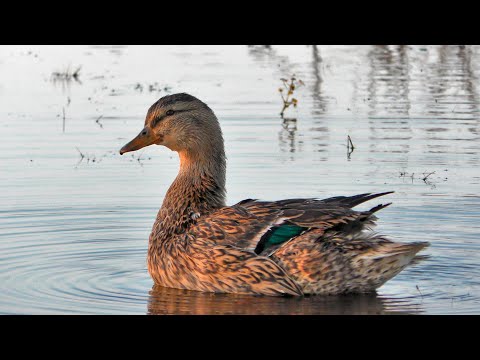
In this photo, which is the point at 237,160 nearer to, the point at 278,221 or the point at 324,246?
the point at 278,221

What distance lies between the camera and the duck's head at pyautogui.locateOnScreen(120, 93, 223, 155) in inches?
430

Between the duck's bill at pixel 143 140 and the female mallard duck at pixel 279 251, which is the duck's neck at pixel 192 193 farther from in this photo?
the duck's bill at pixel 143 140

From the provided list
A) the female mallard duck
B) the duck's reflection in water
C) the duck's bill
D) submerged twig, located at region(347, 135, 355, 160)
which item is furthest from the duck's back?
submerged twig, located at region(347, 135, 355, 160)

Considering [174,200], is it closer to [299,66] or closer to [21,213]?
[21,213]

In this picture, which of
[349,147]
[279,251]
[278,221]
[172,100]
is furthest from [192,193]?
[349,147]

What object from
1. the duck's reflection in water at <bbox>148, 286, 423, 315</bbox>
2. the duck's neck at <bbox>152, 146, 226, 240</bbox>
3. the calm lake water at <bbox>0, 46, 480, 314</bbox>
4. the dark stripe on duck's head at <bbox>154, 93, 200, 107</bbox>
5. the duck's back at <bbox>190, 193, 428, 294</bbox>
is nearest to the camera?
the duck's reflection in water at <bbox>148, 286, 423, 315</bbox>

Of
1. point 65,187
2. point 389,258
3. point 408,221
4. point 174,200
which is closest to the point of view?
point 389,258

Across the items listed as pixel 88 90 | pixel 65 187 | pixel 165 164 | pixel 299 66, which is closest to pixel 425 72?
pixel 299 66

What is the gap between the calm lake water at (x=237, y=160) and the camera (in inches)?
396

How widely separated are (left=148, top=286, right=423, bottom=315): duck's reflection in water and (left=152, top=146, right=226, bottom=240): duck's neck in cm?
85

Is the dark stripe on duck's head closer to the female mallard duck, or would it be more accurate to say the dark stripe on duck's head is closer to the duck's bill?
the duck's bill

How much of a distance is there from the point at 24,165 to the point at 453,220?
5727mm

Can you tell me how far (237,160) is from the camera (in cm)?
1534

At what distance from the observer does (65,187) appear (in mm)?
14203
